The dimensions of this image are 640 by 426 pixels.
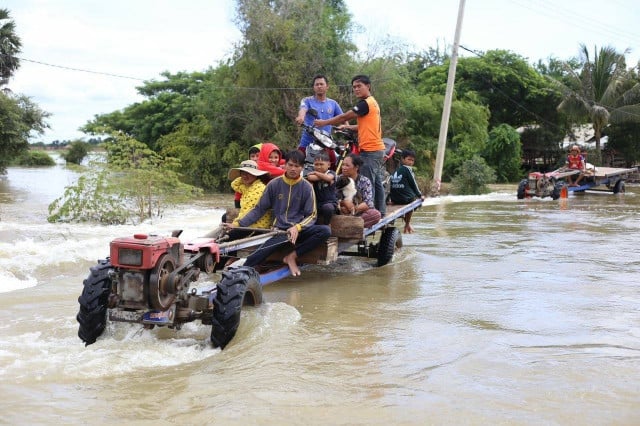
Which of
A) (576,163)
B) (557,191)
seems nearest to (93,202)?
(557,191)

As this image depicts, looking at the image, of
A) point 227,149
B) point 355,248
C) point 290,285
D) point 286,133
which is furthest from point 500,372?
point 227,149

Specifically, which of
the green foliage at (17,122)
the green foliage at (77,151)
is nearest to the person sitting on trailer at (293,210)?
the green foliage at (17,122)

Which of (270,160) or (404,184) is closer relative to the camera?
(270,160)

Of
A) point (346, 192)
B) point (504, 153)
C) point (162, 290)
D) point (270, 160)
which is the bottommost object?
point (162, 290)

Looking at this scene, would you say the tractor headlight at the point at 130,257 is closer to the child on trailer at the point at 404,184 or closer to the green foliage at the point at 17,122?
the child on trailer at the point at 404,184

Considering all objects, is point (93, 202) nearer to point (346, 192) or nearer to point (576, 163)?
point (346, 192)

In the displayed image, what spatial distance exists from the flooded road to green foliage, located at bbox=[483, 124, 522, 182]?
84.5 feet

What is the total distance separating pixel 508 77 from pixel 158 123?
20.7m

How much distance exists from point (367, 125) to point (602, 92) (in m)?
29.2

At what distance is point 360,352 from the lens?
5598 millimetres

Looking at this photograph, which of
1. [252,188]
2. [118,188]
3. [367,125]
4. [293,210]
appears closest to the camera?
[293,210]

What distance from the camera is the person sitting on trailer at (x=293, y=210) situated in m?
7.39

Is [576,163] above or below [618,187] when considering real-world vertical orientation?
above

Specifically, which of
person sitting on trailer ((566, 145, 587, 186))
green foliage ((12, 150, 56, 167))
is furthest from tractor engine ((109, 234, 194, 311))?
green foliage ((12, 150, 56, 167))
